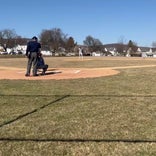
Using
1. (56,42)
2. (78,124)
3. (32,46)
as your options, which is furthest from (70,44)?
(78,124)

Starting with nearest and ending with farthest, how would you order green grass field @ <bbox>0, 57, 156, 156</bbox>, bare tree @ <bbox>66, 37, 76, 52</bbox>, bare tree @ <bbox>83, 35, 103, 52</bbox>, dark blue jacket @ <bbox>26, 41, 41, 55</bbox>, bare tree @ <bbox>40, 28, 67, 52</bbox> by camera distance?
green grass field @ <bbox>0, 57, 156, 156</bbox> < dark blue jacket @ <bbox>26, 41, 41, 55</bbox> < bare tree @ <bbox>40, 28, 67, 52</bbox> < bare tree @ <bbox>66, 37, 76, 52</bbox> < bare tree @ <bbox>83, 35, 103, 52</bbox>

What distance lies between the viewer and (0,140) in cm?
538

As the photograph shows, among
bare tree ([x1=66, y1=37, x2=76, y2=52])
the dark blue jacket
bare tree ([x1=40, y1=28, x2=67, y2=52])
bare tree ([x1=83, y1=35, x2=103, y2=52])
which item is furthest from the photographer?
bare tree ([x1=83, y1=35, x2=103, y2=52])

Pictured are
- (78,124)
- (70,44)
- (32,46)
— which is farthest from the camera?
(70,44)

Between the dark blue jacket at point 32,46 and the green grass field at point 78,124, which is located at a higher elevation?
the dark blue jacket at point 32,46

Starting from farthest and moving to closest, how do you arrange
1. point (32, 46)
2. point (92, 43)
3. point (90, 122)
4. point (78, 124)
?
point (92, 43), point (32, 46), point (90, 122), point (78, 124)

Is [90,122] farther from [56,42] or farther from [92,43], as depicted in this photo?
[92,43]

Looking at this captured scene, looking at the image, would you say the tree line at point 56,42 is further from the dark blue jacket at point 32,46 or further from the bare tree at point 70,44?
the dark blue jacket at point 32,46

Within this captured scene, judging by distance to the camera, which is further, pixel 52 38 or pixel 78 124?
pixel 52 38

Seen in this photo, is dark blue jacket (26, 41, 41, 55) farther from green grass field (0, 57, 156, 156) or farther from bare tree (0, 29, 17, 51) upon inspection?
bare tree (0, 29, 17, 51)

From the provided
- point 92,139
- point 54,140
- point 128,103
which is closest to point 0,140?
point 54,140

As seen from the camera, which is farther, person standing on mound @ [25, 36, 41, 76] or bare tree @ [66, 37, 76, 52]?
bare tree @ [66, 37, 76, 52]

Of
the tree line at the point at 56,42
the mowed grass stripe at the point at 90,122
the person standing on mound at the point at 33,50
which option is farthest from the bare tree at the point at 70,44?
the mowed grass stripe at the point at 90,122

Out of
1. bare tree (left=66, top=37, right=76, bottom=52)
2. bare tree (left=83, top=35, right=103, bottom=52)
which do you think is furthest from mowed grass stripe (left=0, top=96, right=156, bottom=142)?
bare tree (left=83, top=35, right=103, bottom=52)
